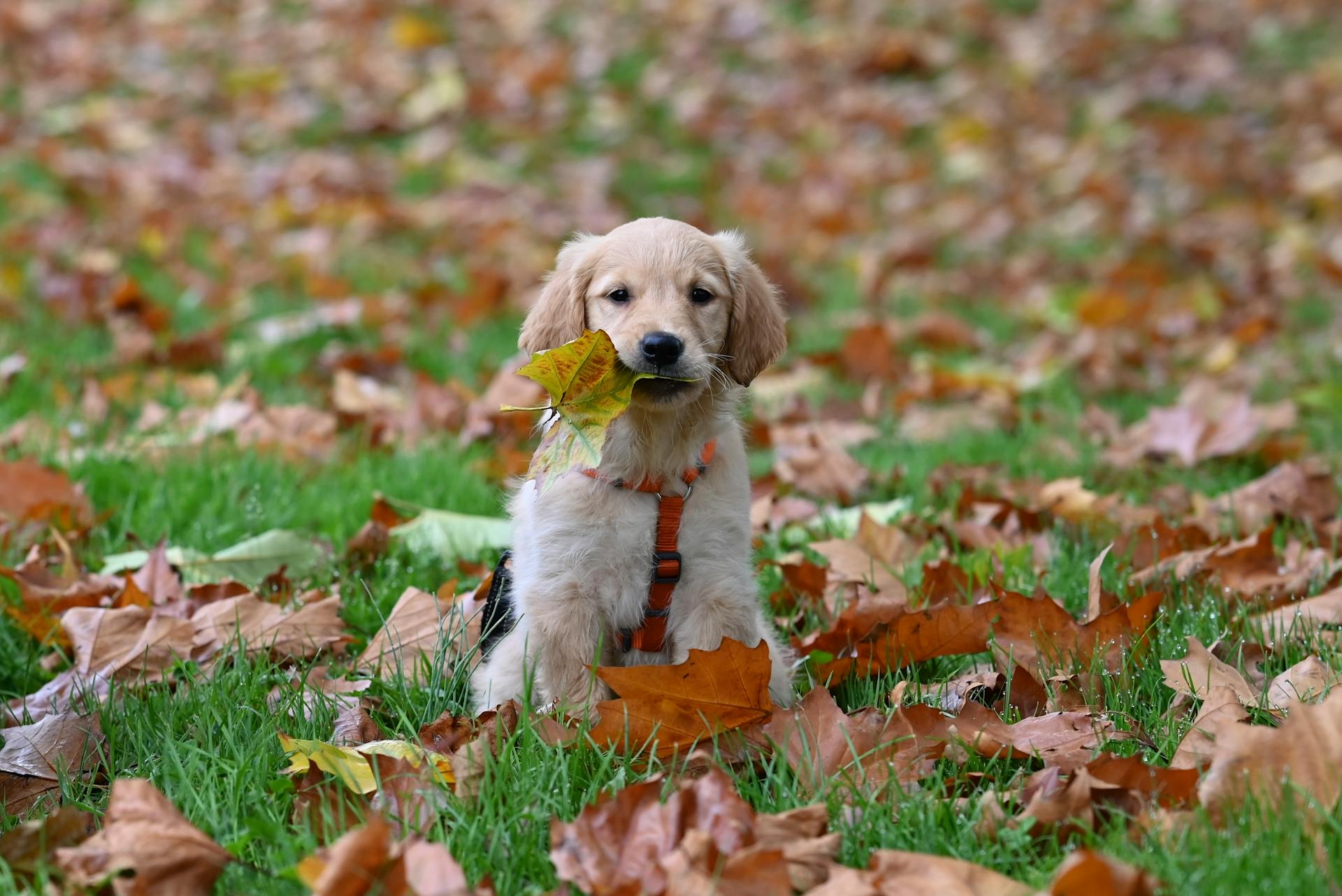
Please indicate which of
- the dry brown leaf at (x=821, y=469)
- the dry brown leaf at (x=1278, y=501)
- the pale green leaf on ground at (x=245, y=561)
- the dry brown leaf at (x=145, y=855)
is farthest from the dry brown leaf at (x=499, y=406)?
the dry brown leaf at (x=145, y=855)

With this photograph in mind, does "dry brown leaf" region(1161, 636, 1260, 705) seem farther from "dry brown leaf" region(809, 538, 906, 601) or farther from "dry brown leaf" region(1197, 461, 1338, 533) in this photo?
Answer: "dry brown leaf" region(1197, 461, 1338, 533)

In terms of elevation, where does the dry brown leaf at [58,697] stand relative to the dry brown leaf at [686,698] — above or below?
below

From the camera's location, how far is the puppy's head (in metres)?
2.71

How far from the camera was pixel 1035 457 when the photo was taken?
450cm

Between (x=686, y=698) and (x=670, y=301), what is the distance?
2.75ft

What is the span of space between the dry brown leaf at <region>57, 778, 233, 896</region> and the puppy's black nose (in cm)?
114

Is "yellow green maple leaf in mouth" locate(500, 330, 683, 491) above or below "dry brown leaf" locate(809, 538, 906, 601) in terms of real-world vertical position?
above

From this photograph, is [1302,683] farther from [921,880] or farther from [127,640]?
[127,640]

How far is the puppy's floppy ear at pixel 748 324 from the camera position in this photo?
9.51ft

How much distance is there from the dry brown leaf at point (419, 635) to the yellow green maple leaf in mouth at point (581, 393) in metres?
0.43

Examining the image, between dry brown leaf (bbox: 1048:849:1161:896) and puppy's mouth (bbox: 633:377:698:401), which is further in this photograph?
puppy's mouth (bbox: 633:377:698:401)

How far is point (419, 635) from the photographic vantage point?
294 centimetres

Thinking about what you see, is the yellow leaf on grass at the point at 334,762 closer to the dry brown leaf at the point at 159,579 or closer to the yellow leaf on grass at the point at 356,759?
the yellow leaf on grass at the point at 356,759

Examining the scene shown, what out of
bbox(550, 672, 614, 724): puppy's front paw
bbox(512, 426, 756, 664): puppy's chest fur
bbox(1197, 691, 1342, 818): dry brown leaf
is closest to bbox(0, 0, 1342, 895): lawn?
bbox(1197, 691, 1342, 818): dry brown leaf
